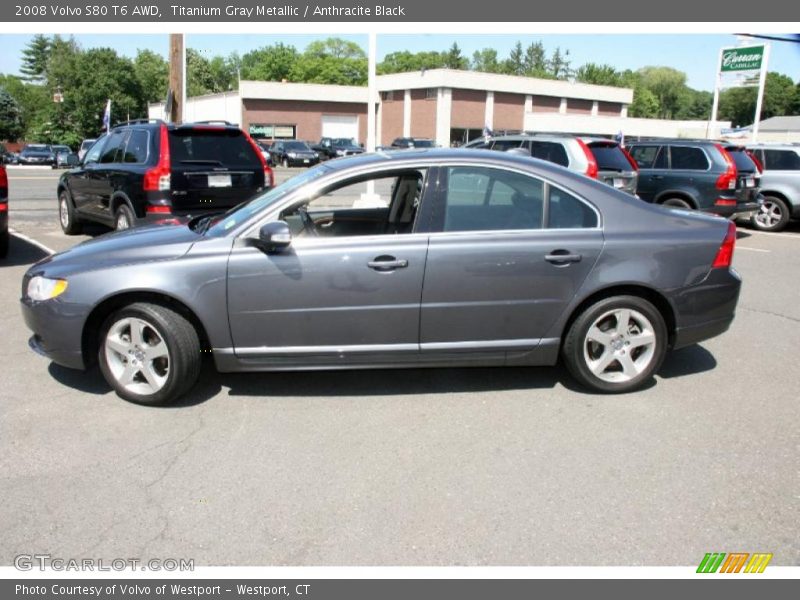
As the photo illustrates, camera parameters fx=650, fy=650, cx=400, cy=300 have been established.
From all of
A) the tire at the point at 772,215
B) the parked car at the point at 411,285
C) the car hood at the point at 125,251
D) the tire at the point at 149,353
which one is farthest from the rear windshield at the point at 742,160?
the tire at the point at 149,353

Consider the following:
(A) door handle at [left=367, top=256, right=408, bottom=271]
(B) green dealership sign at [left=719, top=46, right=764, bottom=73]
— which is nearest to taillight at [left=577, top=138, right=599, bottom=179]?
(A) door handle at [left=367, top=256, right=408, bottom=271]

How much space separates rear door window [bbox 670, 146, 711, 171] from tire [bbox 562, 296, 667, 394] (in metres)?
8.83

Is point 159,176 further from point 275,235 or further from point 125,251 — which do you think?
point 275,235

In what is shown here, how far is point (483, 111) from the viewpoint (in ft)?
199

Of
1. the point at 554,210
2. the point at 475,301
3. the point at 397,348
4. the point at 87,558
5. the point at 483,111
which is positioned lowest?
the point at 87,558

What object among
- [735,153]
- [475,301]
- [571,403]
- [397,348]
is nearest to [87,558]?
[397,348]

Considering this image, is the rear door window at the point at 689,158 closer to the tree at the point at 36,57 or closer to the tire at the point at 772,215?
the tire at the point at 772,215

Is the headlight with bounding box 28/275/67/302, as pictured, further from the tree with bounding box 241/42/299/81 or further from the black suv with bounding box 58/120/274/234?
the tree with bounding box 241/42/299/81

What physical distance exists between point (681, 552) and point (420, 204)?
8.42ft

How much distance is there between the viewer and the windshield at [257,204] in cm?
435

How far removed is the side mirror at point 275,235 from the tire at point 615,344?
6.66 feet

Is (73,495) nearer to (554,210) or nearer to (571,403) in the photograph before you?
(571,403)

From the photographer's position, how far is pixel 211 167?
319 inches

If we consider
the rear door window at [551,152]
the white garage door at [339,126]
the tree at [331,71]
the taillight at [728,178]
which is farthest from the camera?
the tree at [331,71]
